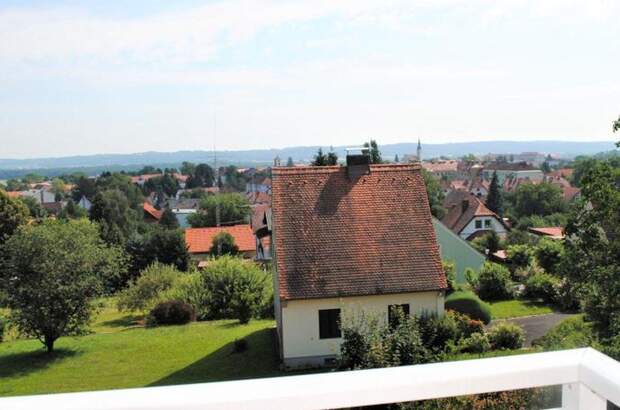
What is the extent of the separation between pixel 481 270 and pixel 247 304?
14011 mm

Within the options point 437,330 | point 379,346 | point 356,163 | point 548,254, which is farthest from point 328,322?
point 548,254

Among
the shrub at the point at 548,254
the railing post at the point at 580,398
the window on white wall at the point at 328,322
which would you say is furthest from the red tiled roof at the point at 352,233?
the railing post at the point at 580,398

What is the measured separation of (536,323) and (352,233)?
10.6 m

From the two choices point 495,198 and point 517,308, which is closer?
point 517,308

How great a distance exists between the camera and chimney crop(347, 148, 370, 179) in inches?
909

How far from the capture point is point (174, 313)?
29.8 metres

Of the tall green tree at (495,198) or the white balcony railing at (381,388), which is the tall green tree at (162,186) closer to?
the tall green tree at (495,198)

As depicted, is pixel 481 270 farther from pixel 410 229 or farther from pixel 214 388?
pixel 214 388

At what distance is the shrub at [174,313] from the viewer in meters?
29.8

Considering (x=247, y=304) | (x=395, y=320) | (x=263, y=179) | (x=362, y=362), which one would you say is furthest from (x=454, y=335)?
(x=263, y=179)

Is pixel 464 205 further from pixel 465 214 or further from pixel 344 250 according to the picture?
pixel 344 250

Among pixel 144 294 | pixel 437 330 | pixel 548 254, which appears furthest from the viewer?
pixel 548 254

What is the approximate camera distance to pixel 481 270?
34938 mm

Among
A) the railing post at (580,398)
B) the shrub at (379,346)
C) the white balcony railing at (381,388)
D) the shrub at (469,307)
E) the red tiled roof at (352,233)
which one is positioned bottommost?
the shrub at (469,307)
